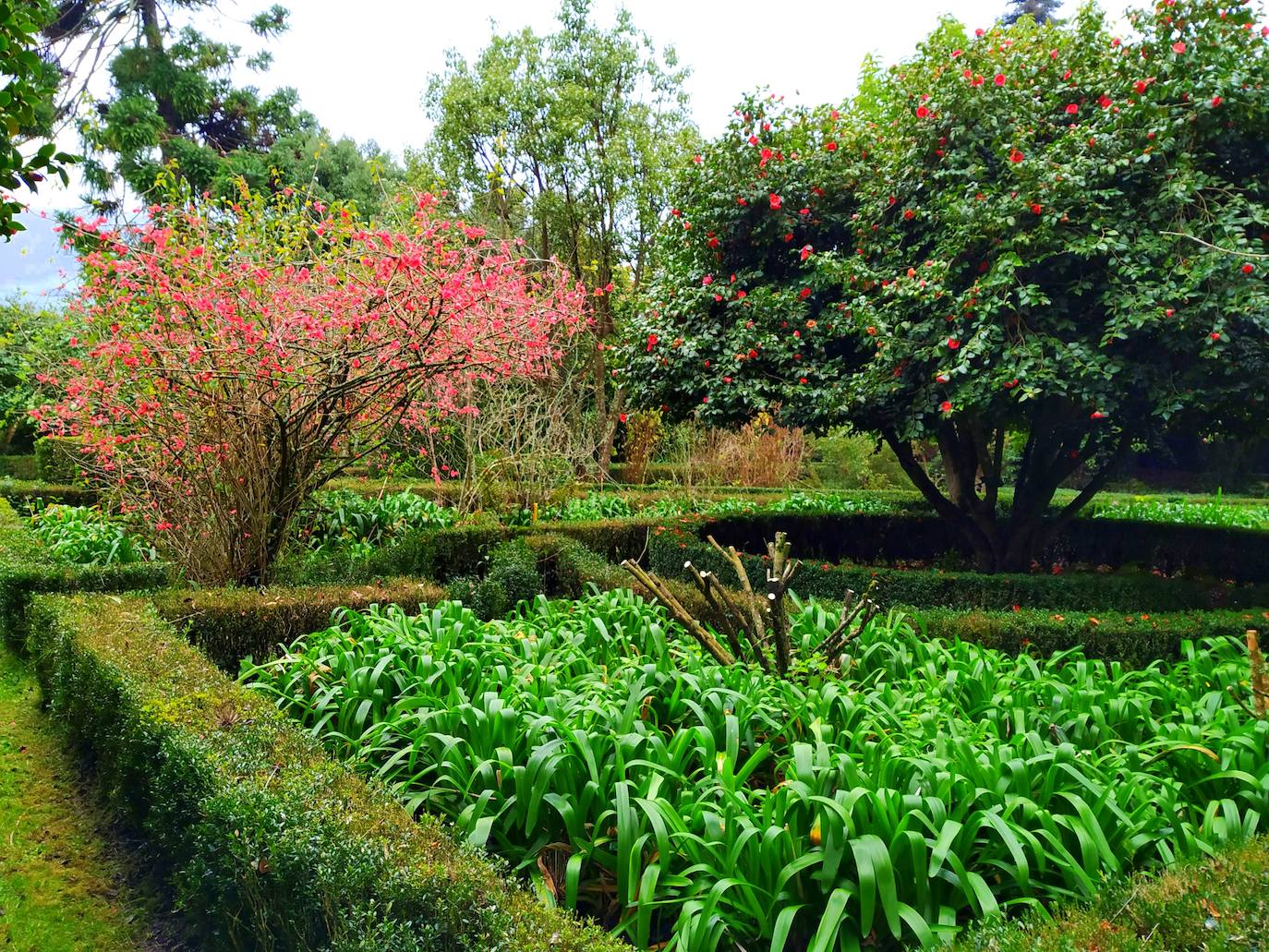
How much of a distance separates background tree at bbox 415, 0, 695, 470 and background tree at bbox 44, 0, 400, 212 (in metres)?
3.51

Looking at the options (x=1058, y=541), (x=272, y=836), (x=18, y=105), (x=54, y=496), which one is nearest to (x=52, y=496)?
Result: (x=54, y=496)

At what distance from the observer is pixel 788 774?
2.44m

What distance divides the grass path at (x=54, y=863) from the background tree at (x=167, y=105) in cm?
1565

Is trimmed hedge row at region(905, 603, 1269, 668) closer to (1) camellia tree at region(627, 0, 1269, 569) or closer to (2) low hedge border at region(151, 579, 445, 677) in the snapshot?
(1) camellia tree at region(627, 0, 1269, 569)

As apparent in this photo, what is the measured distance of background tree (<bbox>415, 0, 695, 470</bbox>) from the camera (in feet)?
53.7

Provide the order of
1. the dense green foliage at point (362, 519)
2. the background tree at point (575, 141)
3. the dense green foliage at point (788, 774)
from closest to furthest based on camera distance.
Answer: the dense green foliage at point (788, 774), the dense green foliage at point (362, 519), the background tree at point (575, 141)

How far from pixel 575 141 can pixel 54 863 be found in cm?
1586

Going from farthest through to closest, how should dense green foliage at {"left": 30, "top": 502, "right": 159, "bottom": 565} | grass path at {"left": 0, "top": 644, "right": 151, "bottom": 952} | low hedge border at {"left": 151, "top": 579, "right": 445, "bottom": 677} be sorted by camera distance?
1. dense green foliage at {"left": 30, "top": 502, "right": 159, "bottom": 565}
2. low hedge border at {"left": 151, "top": 579, "right": 445, "bottom": 677}
3. grass path at {"left": 0, "top": 644, "right": 151, "bottom": 952}

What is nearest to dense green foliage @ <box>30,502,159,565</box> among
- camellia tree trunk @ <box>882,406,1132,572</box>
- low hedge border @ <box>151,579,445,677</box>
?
low hedge border @ <box>151,579,445,677</box>

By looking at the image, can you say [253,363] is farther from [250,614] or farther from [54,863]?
[54,863]

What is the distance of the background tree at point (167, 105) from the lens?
17.9m

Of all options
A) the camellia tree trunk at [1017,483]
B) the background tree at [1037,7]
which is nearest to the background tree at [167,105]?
the camellia tree trunk at [1017,483]

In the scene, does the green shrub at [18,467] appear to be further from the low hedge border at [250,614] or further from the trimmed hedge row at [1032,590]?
the trimmed hedge row at [1032,590]

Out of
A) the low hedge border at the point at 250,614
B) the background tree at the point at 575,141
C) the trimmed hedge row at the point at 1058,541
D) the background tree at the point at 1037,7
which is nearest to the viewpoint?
the low hedge border at the point at 250,614
